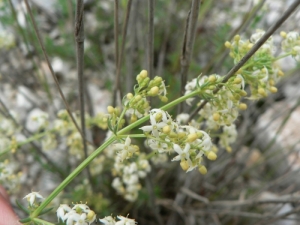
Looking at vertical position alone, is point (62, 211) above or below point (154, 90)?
below

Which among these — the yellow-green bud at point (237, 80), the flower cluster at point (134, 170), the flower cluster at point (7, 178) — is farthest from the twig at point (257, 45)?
the flower cluster at point (7, 178)

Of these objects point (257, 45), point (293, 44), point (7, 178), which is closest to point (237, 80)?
point (257, 45)

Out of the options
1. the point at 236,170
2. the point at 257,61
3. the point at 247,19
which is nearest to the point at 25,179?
the point at 236,170

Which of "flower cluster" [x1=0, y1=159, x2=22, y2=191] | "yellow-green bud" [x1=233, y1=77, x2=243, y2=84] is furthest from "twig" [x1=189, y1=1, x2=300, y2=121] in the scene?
"flower cluster" [x1=0, y1=159, x2=22, y2=191]

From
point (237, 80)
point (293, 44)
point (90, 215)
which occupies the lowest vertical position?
point (90, 215)

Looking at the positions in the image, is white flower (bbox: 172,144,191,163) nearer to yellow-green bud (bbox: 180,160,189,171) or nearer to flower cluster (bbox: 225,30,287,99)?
yellow-green bud (bbox: 180,160,189,171)

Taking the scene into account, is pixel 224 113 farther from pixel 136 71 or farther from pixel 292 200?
pixel 136 71

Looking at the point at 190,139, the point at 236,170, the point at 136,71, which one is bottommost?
the point at 190,139

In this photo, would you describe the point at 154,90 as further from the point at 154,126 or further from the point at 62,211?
the point at 62,211
